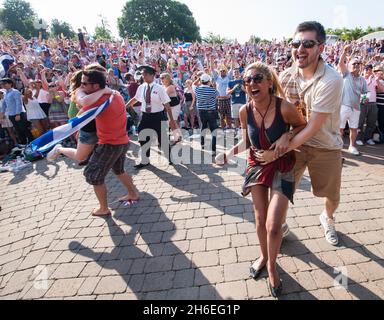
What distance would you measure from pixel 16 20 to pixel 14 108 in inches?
2748

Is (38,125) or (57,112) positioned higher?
(57,112)

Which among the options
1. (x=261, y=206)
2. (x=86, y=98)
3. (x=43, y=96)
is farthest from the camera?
(x=43, y=96)

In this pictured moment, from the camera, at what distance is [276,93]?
2449 millimetres

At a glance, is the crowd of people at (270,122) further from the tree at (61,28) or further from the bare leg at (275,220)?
the tree at (61,28)

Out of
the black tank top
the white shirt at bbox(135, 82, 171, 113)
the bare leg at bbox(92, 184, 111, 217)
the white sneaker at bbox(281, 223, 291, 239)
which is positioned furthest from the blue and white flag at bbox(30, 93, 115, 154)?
the white sneaker at bbox(281, 223, 291, 239)

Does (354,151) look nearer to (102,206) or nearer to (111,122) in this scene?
(111,122)

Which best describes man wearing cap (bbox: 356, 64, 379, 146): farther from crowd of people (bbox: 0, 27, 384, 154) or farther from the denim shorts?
the denim shorts

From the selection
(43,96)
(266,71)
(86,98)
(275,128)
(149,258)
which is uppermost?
(266,71)

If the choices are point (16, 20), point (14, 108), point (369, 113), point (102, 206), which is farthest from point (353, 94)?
point (16, 20)

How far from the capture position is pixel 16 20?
202 ft

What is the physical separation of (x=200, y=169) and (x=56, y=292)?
3.49m

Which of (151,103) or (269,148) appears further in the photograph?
(151,103)
